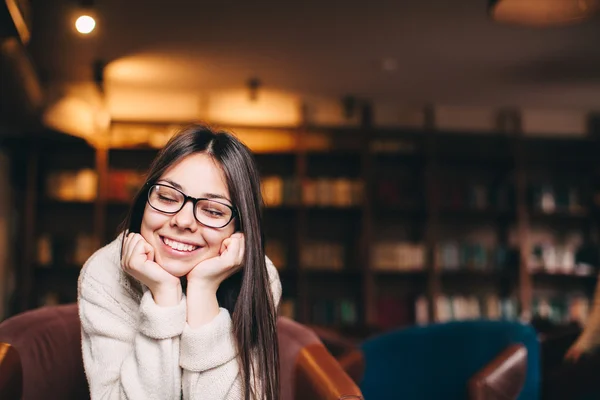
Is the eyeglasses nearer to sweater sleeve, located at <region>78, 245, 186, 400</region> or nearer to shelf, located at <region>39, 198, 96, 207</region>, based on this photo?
sweater sleeve, located at <region>78, 245, 186, 400</region>

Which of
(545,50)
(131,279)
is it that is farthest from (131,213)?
(545,50)

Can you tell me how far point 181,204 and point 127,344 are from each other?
0.33 metres

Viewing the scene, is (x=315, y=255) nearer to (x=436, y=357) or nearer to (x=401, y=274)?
(x=401, y=274)

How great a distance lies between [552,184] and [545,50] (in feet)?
7.11

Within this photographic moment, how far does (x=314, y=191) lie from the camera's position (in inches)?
245

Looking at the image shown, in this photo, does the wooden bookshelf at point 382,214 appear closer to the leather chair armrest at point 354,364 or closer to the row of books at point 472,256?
the row of books at point 472,256

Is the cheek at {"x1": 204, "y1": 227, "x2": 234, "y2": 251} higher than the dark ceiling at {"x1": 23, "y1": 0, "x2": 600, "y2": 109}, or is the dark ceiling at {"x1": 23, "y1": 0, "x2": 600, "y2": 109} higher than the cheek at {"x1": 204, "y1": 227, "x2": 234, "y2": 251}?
the dark ceiling at {"x1": 23, "y1": 0, "x2": 600, "y2": 109}

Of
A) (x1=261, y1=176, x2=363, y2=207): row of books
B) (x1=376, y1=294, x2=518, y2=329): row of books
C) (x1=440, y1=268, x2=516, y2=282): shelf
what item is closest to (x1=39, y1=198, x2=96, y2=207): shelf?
(x1=261, y1=176, x2=363, y2=207): row of books

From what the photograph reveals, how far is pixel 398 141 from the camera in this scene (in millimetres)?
6539

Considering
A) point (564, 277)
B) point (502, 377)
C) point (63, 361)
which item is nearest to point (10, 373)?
point (63, 361)

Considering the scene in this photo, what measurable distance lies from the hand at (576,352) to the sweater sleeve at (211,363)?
1.58 m

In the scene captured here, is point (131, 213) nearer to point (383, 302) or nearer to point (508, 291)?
point (383, 302)

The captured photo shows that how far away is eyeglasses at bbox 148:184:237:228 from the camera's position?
4.58 feet

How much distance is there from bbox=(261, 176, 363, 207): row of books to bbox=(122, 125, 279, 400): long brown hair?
4648 millimetres
